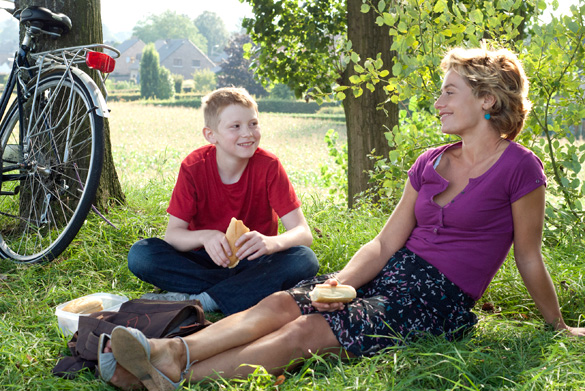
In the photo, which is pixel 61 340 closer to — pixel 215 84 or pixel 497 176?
pixel 497 176

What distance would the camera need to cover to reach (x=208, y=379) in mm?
1951

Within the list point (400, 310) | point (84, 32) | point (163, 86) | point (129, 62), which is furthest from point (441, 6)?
point (129, 62)

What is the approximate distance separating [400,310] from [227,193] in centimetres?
107

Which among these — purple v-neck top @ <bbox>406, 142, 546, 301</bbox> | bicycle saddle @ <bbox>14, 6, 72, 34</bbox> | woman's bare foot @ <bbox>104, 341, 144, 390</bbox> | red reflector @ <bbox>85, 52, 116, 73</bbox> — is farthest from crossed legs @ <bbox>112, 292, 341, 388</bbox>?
bicycle saddle @ <bbox>14, 6, 72, 34</bbox>

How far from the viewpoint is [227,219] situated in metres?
2.87

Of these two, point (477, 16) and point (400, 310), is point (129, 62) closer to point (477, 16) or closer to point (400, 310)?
point (477, 16)

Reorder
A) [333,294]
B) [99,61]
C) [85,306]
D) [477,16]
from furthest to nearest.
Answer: [99,61], [477,16], [85,306], [333,294]

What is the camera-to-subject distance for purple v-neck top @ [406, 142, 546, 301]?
2.16m

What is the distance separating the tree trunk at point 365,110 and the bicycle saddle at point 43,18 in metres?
2.42

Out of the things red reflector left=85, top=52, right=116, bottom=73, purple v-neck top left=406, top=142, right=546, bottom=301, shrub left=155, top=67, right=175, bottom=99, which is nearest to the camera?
purple v-neck top left=406, top=142, right=546, bottom=301

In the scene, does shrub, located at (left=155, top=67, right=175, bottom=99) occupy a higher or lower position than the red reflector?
higher

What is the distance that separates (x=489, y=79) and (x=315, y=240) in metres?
1.59

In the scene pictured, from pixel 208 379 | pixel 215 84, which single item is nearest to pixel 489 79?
pixel 208 379

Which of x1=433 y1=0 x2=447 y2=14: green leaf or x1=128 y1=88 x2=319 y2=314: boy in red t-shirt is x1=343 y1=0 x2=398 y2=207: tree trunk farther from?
x1=128 y1=88 x2=319 y2=314: boy in red t-shirt
